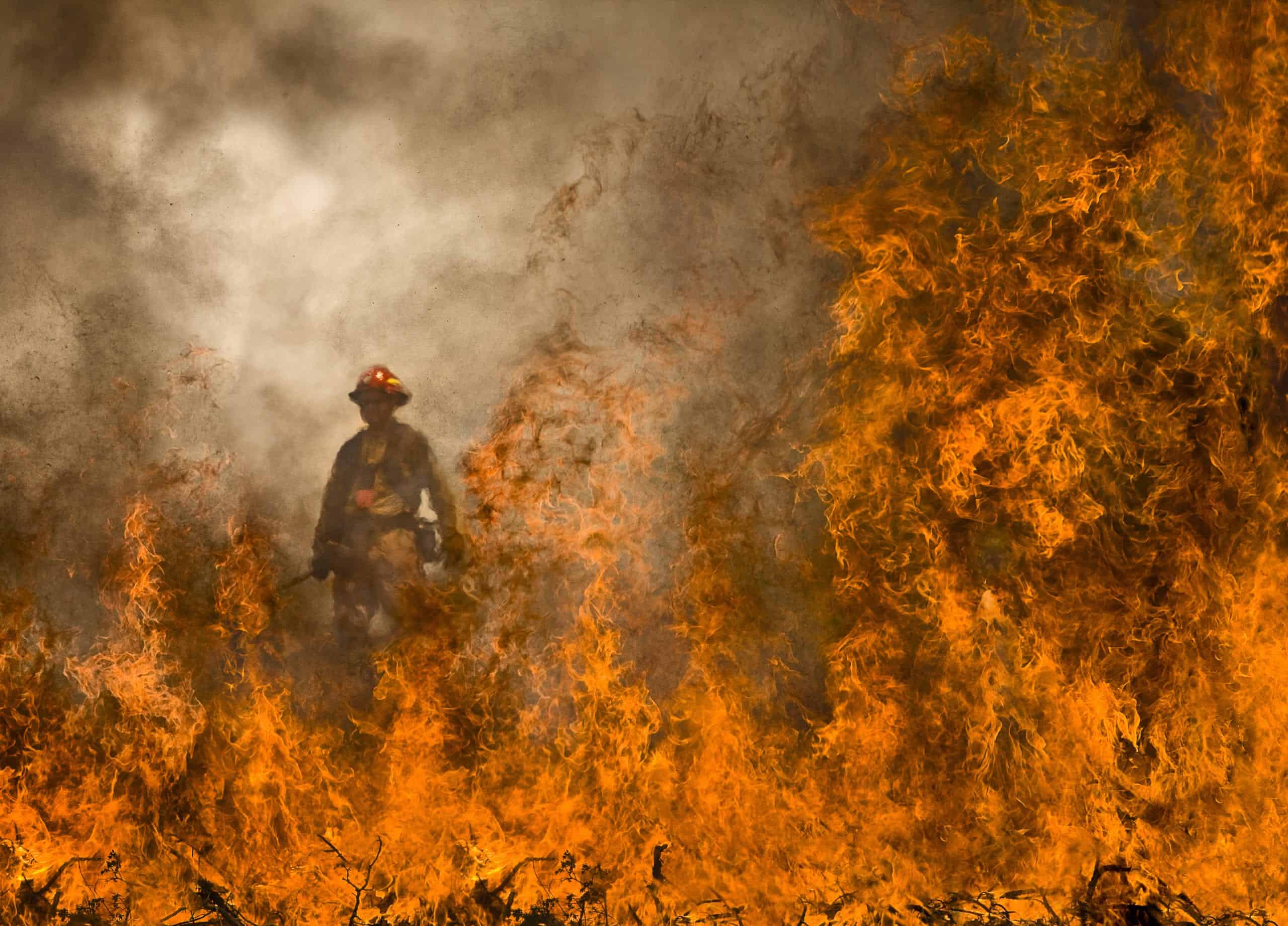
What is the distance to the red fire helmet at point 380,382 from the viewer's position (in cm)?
397

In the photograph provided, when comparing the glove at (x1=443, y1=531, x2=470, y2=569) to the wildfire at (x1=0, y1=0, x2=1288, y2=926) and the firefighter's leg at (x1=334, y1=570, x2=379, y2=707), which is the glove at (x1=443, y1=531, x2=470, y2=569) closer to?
the wildfire at (x1=0, y1=0, x2=1288, y2=926)

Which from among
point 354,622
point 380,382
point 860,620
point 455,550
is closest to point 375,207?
Result: point 380,382

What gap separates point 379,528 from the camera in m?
4.04

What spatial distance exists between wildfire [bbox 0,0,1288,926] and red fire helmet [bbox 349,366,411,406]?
1.56 feet

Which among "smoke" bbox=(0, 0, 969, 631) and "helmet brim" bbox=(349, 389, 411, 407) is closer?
"smoke" bbox=(0, 0, 969, 631)

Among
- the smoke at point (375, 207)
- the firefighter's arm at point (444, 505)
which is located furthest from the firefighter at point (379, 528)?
the smoke at point (375, 207)

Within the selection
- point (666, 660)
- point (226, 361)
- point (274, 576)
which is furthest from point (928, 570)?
point (226, 361)

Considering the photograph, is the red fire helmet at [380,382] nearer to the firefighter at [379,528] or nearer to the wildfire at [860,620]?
the firefighter at [379,528]

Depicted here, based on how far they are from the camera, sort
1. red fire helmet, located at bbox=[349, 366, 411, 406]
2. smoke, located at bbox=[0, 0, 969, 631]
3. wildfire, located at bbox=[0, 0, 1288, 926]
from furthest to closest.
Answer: red fire helmet, located at bbox=[349, 366, 411, 406], smoke, located at bbox=[0, 0, 969, 631], wildfire, located at bbox=[0, 0, 1288, 926]

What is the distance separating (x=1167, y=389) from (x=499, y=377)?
268 centimetres

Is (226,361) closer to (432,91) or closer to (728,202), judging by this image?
(432,91)

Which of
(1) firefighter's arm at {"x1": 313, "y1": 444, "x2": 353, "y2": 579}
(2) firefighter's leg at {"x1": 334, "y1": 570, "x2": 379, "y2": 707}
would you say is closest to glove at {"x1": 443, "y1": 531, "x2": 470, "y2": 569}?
(2) firefighter's leg at {"x1": 334, "y1": 570, "x2": 379, "y2": 707}

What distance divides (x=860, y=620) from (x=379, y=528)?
6.76ft

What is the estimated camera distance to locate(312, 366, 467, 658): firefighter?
400cm
